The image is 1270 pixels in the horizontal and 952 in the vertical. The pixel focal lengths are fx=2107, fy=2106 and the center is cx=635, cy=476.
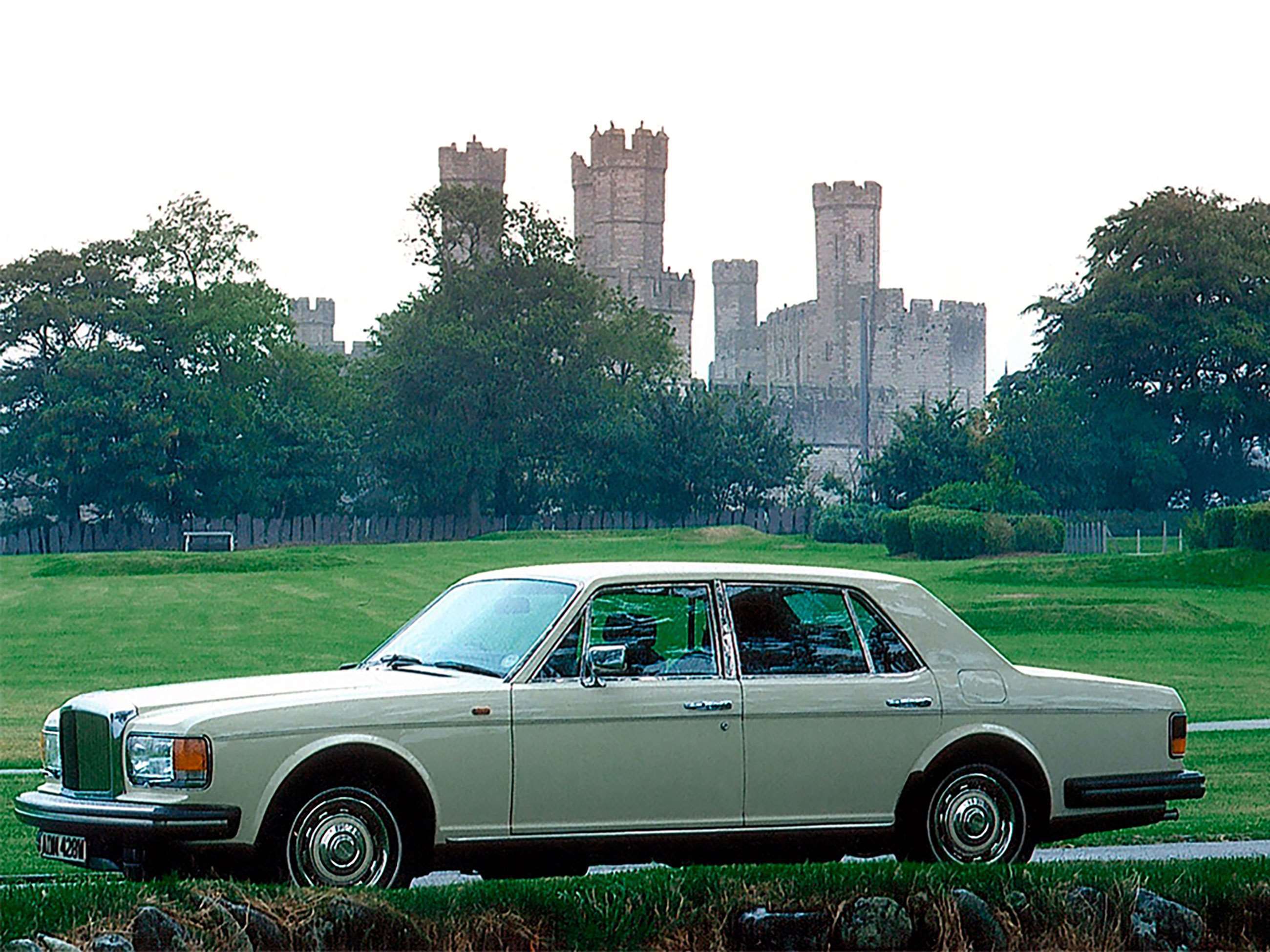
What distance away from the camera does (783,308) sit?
10762 cm

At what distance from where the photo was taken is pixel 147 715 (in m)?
8.41

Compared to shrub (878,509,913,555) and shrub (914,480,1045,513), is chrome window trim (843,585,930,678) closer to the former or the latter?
shrub (878,509,913,555)

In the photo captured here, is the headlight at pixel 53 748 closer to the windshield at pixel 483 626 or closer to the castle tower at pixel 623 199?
the windshield at pixel 483 626

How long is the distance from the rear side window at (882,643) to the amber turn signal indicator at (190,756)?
10.1 feet

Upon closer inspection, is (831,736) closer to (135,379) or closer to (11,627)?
(11,627)

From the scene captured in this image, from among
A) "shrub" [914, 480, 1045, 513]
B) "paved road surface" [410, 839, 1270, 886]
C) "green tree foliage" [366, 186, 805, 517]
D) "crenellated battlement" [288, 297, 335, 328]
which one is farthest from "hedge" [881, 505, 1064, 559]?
"crenellated battlement" [288, 297, 335, 328]

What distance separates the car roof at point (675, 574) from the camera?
365 inches

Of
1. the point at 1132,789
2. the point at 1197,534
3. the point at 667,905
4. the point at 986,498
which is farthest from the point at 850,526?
the point at 667,905

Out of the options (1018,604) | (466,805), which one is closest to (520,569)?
(466,805)

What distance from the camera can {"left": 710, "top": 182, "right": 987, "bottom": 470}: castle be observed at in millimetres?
101750

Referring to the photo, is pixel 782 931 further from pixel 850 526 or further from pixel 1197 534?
pixel 850 526

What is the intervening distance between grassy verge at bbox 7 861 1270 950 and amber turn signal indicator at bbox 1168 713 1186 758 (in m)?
1.03

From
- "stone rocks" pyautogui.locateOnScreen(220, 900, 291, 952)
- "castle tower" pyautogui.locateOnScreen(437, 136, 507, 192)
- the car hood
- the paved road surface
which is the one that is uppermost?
"castle tower" pyautogui.locateOnScreen(437, 136, 507, 192)

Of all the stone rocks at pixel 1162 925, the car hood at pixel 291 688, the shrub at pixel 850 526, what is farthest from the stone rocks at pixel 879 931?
the shrub at pixel 850 526
